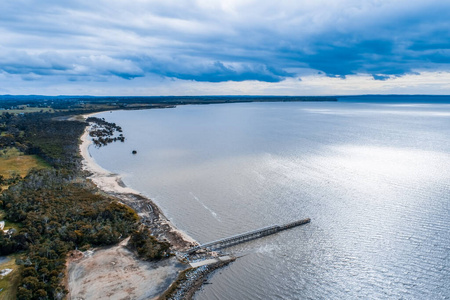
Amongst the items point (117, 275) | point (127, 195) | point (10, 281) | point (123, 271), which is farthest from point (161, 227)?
point (10, 281)

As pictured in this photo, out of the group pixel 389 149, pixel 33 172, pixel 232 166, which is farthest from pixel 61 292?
pixel 389 149

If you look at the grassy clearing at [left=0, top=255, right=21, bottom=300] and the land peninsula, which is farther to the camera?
the land peninsula

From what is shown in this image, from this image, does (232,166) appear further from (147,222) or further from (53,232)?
(53,232)

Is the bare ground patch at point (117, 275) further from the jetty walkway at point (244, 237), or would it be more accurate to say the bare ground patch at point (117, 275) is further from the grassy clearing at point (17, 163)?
the grassy clearing at point (17, 163)

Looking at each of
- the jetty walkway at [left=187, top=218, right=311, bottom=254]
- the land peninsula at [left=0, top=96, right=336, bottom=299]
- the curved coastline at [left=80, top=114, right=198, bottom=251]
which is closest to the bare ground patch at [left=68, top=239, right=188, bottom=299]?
the land peninsula at [left=0, top=96, right=336, bottom=299]

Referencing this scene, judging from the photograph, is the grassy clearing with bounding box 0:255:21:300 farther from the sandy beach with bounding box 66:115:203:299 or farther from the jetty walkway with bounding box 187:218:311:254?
the jetty walkway with bounding box 187:218:311:254

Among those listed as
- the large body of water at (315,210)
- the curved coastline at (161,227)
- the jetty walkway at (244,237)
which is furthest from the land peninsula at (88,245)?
the large body of water at (315,210)
